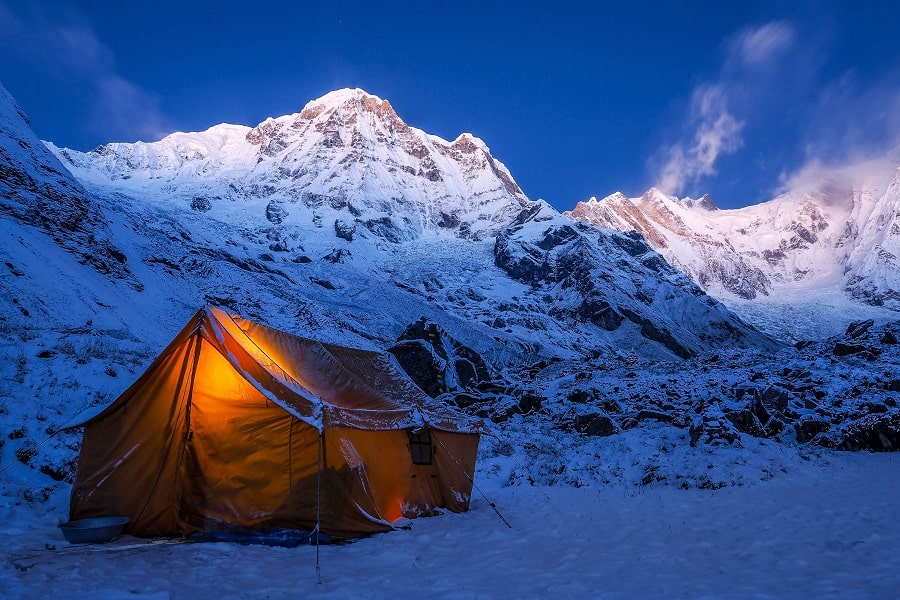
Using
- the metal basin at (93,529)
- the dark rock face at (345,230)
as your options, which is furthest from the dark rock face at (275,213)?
the metal basin at (93,529)

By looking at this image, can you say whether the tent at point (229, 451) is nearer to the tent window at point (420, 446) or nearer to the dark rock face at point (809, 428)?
the tent window at point (420, 446)

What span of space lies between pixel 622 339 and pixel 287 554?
86.2 m

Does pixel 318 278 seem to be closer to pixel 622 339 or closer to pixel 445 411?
pixel 622 339

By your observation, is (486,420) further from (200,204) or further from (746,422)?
(200,204)

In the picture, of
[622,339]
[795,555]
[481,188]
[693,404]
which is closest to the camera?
[795,555]

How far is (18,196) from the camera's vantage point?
2895 centimetres

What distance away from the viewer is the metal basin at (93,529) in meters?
6.43

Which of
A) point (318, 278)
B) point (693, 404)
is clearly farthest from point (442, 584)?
point (318, 278)

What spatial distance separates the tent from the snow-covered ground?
502 millimetres

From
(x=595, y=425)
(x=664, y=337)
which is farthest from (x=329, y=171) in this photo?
(x=595, y=425)

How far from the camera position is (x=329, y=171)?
137 meters

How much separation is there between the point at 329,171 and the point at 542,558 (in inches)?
5499

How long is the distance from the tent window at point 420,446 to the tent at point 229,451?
75cm

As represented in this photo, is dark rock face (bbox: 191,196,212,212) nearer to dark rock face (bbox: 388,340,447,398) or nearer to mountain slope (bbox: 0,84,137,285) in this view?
mountain slope (bbox: 0,84,137,285)
